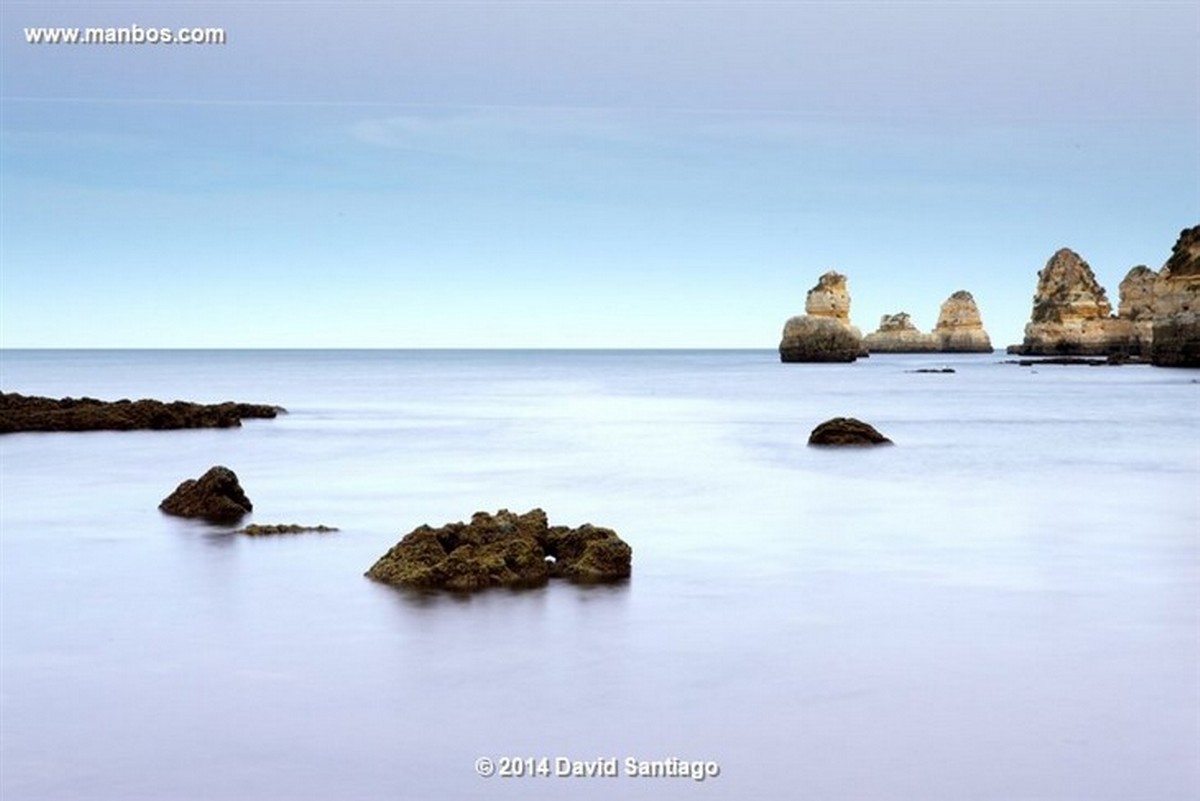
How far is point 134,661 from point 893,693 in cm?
466

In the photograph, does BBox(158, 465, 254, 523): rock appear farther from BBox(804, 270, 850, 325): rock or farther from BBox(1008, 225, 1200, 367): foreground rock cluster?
BBox(1008, 225, 1200, 367): foreground rock cluster

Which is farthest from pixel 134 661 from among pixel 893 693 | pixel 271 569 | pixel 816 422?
pixel 816 422

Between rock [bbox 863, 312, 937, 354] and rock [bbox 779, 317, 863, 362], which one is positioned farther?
rock [bbox 863, 312, 937, 354]

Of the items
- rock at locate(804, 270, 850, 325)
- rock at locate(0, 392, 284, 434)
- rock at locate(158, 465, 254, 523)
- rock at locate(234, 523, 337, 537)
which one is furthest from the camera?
rock at locate(804, 270, 850, 325)

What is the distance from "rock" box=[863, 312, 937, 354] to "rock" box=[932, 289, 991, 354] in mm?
2461

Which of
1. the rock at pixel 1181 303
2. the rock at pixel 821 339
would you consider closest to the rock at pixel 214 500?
the rock at pixel 1181 303

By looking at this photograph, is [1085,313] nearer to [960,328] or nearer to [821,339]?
[821,339]

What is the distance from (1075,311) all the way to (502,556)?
352 ft

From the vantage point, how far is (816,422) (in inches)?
1489

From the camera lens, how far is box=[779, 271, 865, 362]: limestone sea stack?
101812 mm

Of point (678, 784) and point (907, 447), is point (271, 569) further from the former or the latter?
point (907, 447)

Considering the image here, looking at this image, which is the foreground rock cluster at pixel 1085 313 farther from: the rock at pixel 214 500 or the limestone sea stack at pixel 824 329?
the rock at pixel 214 500

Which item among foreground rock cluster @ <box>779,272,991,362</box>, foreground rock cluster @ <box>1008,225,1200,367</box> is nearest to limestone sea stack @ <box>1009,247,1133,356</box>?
foreground rock cluster @ <box>1008,225,1200,367</box>

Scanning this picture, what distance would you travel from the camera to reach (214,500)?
603 inches
